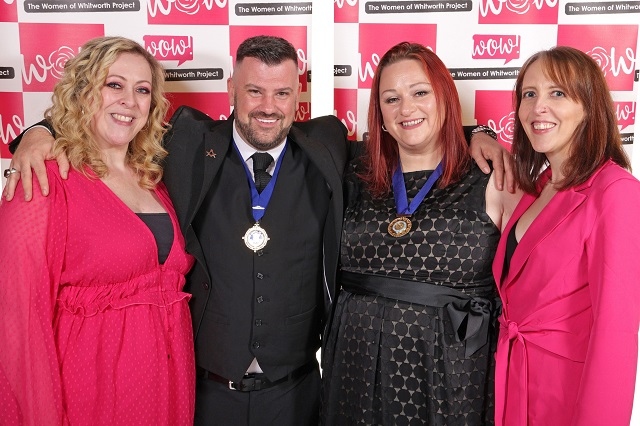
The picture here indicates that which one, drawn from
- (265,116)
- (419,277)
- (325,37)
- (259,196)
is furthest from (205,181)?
(325,37)

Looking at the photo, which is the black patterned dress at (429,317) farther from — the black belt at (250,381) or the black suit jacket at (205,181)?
the black belt at (250,381)

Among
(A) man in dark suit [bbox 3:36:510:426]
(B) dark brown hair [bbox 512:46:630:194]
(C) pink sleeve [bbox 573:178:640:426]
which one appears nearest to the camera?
(C) pink sleeve [bbox 573:178:640:426]

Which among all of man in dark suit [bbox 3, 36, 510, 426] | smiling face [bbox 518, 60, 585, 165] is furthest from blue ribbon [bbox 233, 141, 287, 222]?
smiling face [bbox 518, 60, 585, 165]

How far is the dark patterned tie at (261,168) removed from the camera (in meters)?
2.30

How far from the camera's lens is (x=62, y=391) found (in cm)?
190

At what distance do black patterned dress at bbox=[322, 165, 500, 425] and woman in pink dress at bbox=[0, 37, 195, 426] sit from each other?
0.65 m

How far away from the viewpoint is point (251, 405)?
2.27 metres

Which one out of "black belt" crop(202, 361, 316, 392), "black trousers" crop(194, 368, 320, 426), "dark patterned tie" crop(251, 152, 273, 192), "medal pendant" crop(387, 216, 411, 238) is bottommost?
"black trousers" crop(194, 368, 320, 426)

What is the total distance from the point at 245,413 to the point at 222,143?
3.36ft

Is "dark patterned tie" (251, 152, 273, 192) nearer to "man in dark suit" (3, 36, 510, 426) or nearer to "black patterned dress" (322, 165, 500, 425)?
"man in dark suit" (3, 36, 510, 426)

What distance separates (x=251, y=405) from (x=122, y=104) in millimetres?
1194

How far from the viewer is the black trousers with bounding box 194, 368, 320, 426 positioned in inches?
89.5

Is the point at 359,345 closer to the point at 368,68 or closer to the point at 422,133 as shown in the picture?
the point at 422,133

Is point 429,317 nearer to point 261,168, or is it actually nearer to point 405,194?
point 405,194
